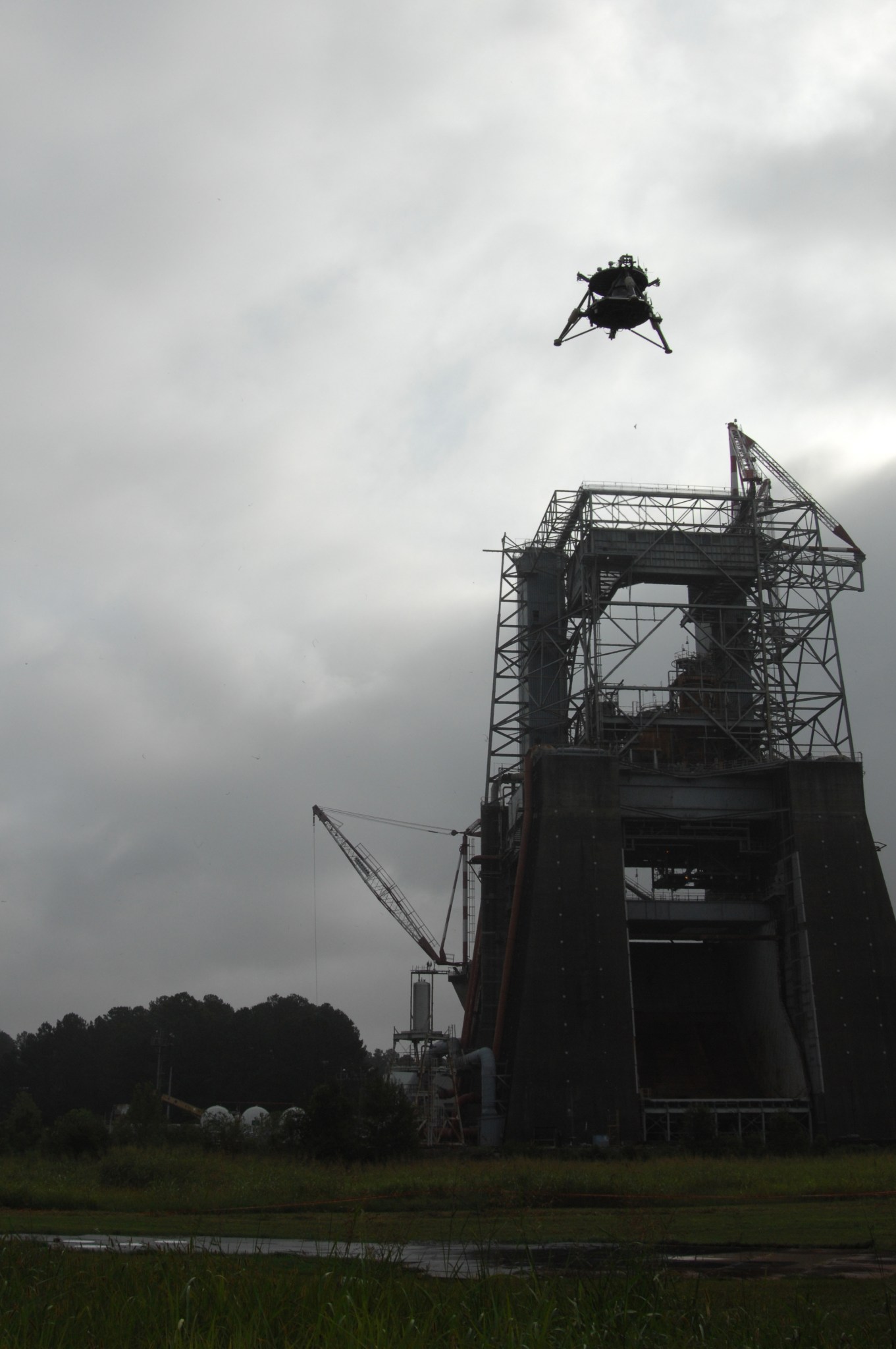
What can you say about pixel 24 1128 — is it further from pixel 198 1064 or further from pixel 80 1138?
pixel 198 1064

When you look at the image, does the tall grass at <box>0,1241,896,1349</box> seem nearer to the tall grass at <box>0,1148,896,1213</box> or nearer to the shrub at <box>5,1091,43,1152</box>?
the tall grass at <box>0,1148,896,1213</box>

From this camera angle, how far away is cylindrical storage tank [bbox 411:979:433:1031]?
102 meters

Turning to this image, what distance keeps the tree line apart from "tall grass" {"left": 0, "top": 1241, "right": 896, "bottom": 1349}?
484 ft

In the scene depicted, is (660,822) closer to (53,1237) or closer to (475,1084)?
(475,1084)

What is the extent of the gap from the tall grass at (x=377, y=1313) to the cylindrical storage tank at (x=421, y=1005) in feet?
305

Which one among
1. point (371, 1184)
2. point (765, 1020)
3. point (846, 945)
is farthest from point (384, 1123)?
point (765, 1020)

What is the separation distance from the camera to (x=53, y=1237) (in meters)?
22.6

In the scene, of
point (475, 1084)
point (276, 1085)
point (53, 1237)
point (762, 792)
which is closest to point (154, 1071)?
point (276, 1085)

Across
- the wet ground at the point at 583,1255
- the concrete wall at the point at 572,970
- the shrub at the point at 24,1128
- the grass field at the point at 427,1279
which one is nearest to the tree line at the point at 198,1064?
the shrub at the point at 24,1128

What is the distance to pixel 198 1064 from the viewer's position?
159 metres

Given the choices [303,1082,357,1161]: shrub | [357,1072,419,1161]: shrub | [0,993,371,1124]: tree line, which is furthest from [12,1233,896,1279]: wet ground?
[0,993,371,1124]: tree line

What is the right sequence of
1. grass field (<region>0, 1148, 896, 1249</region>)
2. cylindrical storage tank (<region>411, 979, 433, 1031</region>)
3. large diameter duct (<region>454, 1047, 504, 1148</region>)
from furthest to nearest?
cylindrical storage tank (<region>411, 979, 433, 1031</region>), large diameter duct (<region>454, 1047, 504, 1148</region>), grass field (<region>0, 1148, 896, 1249</region>)

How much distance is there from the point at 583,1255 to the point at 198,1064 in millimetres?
152854

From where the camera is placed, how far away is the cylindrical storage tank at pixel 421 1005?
4018 inches
